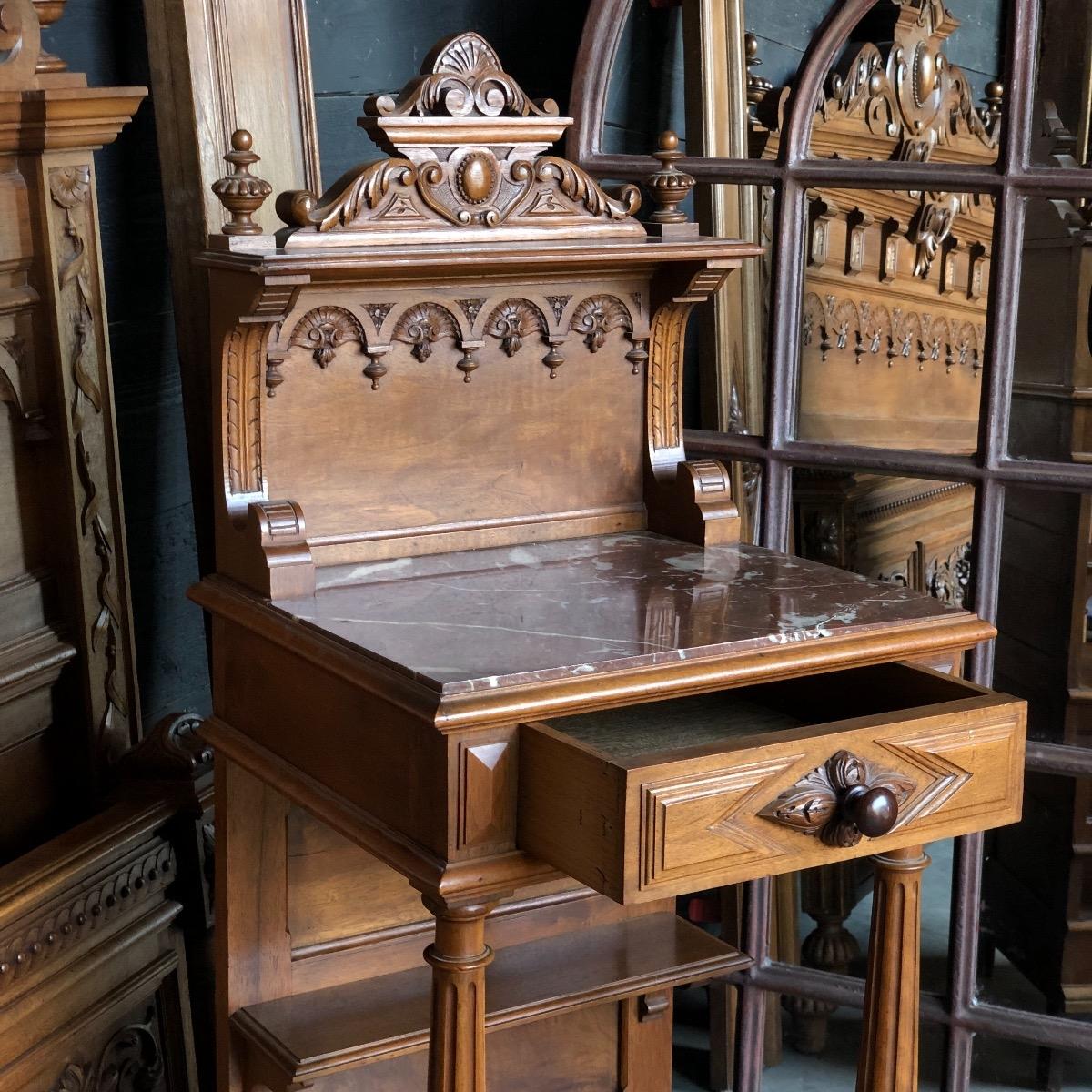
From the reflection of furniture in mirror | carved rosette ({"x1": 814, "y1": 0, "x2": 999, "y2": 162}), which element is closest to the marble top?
the reflection of furniture in mirror

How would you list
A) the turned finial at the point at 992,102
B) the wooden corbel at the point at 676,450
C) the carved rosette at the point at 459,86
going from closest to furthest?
the carved rosette at the point at 459,86 < the wooden corbel at the point at 676,450 < the turned finial at the point at 992,102

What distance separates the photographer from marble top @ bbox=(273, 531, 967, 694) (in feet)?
5.24

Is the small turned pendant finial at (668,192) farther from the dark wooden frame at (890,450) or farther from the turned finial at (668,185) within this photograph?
the dark wooden frame at (890,450)

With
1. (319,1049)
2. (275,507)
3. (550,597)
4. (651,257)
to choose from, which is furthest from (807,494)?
(319,1049)

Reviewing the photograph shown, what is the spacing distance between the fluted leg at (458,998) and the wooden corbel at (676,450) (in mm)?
694

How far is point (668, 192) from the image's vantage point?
2.04m

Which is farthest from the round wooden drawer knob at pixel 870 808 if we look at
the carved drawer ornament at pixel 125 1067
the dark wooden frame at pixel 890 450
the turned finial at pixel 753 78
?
the turned finial at pixel 753 78

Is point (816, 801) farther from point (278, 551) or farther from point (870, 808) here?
point (278, 551)

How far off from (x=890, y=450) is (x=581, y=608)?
712 mm

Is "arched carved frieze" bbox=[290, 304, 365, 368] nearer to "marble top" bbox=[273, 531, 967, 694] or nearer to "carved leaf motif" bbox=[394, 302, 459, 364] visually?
"carved leaf motif" bbox=[394, 302, 459, 364]

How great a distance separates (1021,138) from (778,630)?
0.85 metres

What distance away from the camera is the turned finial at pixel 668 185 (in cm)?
204

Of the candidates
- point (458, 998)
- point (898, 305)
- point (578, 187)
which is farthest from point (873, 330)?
point (458, 998)

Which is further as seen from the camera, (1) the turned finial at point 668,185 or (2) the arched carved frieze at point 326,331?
(1) the turned finial at point 668,185
